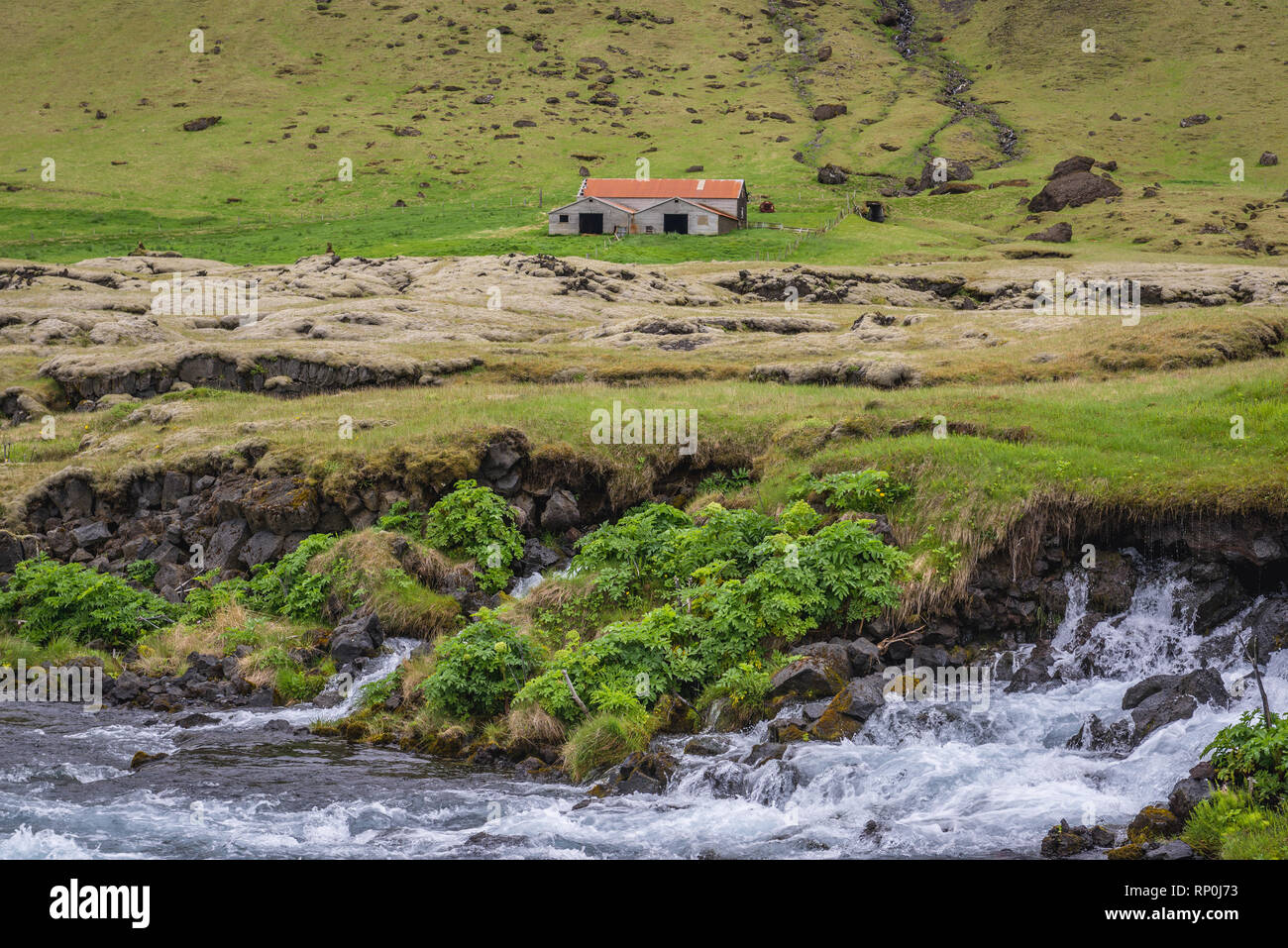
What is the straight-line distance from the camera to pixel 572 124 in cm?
15625

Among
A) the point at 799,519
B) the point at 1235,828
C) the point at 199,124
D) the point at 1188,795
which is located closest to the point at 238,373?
the point at 799,519

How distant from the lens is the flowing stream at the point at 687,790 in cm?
1421

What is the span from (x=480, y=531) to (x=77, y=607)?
30.4 ft

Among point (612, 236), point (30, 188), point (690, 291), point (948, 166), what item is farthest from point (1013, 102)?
point (30, 188)

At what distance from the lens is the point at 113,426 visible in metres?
33.6

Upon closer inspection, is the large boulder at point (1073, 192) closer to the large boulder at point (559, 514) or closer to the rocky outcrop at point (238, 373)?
the rocky outcrop at point (238, 373)

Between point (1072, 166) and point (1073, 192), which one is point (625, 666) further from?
point (1072, 166)

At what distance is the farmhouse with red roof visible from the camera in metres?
105

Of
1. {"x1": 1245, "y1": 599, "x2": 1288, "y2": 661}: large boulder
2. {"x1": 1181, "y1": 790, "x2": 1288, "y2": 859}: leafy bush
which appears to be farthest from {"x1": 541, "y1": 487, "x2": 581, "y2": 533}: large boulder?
{"x1": 1181, "y1": 790, "x2": 1288, "y2": 859}: leafy bush

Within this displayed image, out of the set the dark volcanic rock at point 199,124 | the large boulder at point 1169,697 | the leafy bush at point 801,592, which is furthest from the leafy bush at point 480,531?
the dark volcanic rock at point 199,124

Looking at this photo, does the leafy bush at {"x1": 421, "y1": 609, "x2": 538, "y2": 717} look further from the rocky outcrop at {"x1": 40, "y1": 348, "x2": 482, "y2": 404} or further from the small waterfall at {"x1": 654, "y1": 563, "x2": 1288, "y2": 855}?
the rocky outcrop at {"x1": 40, "y1": 348, "x2": 482, "y2": 404}

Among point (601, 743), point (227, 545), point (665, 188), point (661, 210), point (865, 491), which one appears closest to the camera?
point (601, 743)

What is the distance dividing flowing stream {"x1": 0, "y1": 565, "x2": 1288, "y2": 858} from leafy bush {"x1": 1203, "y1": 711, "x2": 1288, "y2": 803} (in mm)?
1186

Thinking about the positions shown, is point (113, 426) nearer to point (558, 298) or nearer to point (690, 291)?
point (558, 298)
